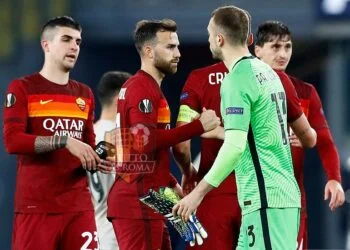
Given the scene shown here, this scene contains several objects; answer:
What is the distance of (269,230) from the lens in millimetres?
8461

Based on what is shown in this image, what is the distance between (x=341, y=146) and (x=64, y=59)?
10829 millimetres

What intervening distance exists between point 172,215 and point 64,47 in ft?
5.29

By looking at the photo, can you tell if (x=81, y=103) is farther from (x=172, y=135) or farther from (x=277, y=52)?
(x=277, y=52)

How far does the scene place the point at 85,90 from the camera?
32.6 feet

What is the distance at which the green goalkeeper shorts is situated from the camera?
27.7 feet

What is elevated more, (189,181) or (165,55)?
(165,55)

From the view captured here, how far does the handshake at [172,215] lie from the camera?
9062 millimetres

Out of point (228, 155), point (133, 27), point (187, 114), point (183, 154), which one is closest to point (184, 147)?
point (183, 154)

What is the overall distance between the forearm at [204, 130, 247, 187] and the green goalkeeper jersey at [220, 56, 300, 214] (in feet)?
0.26

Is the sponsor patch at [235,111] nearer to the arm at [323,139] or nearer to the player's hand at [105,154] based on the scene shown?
the player's hand at [105,154]

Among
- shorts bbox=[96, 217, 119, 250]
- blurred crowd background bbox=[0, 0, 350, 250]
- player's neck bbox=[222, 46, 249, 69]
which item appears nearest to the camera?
player's neck bbox=[222, 46, 249, 69]

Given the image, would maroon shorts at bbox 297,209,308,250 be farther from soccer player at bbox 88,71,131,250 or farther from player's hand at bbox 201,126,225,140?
soccer player at bbox 88,71,131,250

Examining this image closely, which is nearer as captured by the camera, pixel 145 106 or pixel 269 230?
pixel 269 230

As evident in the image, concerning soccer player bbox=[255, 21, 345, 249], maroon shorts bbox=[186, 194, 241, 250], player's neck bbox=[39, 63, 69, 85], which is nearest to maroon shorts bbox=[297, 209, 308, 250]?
soccer player bbox=[255, 21, 345, 249]
